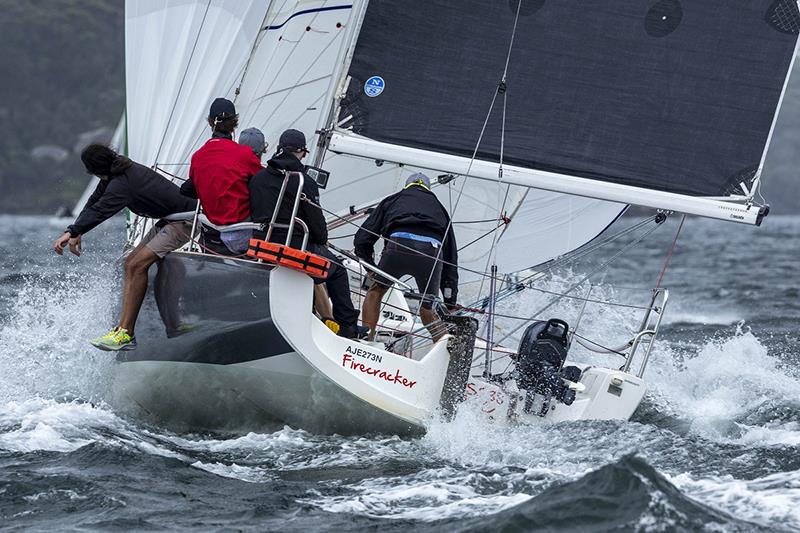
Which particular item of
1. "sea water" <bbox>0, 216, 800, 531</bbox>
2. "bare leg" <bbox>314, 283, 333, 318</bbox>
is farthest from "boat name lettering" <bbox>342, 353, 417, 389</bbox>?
"bare leg" <bbox>314, 283, 333, 318</bbox>

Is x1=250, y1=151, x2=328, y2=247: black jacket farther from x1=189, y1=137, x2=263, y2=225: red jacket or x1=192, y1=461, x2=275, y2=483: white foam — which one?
x1=192, y1=461, x2=275, y2=483: white foam

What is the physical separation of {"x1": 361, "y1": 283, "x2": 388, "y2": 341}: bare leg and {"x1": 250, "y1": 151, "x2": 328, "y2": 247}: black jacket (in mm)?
561

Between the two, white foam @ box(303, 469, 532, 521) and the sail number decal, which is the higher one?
the sail number decal

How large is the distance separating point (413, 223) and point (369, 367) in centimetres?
93

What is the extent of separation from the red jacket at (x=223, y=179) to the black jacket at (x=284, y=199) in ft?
0.28

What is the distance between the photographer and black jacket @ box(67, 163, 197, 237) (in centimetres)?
615

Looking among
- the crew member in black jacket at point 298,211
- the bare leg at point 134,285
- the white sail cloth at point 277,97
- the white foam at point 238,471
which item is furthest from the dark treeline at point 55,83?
the white foam at point 238,471

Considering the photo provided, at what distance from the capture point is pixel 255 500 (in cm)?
511

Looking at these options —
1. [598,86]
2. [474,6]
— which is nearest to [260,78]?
[474,6]

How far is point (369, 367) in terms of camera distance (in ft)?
19.9

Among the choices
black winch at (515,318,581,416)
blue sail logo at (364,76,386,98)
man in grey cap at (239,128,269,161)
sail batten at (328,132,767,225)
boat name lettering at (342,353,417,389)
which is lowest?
boat name lettering at (342,353,417,389)

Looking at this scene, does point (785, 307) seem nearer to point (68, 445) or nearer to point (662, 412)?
point (662, 412)

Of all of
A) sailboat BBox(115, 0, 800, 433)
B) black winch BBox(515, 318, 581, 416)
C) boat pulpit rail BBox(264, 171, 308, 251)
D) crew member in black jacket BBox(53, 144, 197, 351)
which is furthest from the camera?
black winch BBox(515, 318, 581, 416)

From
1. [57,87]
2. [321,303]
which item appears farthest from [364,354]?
[57,87]
